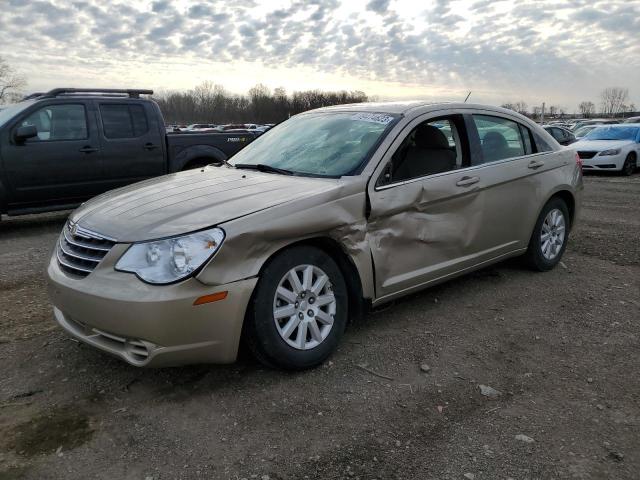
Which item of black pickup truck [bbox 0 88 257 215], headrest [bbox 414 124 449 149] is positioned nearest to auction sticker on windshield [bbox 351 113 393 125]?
headrest [bbox 414 124 449 149]

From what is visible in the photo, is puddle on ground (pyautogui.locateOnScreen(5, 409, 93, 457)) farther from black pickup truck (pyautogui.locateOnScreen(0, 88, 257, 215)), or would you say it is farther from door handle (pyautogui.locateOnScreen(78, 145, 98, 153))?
door handle (pyautogui.locateOnScreen(78, 145, 98, 153))

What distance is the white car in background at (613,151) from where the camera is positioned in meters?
14.9

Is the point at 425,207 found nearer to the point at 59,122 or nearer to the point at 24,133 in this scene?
the point at 24,133

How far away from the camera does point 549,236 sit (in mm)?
5320

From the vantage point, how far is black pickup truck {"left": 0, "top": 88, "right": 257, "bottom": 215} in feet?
24.9

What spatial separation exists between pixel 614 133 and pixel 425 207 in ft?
49.6


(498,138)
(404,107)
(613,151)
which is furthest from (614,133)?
(404,107)

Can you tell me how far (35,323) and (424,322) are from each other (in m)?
2.99

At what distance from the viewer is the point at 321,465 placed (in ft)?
8.36

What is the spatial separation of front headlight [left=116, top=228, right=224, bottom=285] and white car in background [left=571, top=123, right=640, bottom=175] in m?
13.7

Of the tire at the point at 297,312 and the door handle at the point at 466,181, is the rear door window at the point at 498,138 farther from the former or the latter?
the tire at the point at 297,312

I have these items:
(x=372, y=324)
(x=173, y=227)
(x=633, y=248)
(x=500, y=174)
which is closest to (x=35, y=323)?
(x=173, y=227)

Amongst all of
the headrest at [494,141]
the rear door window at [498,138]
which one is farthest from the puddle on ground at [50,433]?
the headrest at [494,141]

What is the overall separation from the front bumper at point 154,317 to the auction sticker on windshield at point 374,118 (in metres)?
1.76
